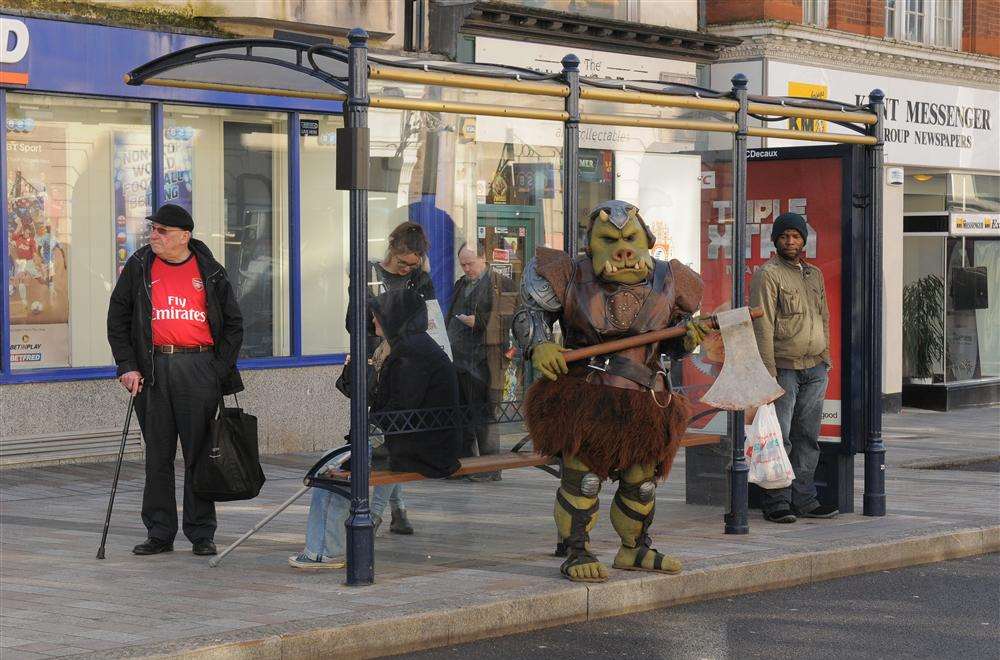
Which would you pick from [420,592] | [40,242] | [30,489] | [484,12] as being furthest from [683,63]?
[420,592]

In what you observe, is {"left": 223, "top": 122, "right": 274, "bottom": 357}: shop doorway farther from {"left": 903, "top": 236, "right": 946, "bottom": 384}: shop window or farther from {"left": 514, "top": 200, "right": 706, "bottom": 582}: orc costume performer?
{"left": 903, "top": 236, "right": 946, "bottom": 384}: shop window

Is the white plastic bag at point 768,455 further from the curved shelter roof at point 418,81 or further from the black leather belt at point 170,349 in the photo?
the black leather belt at point 170,349

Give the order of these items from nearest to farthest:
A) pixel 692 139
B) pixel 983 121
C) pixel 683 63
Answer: pixel 692 139 → pixel 683 63 → pixel 983 121

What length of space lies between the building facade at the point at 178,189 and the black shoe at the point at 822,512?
6.24ft

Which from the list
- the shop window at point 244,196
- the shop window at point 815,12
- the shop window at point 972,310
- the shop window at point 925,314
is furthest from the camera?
the shop window at point 972,310

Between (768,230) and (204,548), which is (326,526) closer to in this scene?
(204,548)

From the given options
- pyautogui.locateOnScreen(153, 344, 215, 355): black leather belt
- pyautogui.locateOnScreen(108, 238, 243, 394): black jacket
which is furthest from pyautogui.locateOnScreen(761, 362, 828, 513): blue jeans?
pyautogui.locateOnScreen(153, 344, 215, 355): black leather belt

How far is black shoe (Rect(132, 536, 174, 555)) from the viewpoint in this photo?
352 inches

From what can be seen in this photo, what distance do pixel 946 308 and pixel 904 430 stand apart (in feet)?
13.2

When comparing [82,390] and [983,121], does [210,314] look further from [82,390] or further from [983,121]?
[983,121]

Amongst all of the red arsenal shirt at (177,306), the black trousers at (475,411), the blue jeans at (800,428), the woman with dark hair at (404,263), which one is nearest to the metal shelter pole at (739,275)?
the blue jeans at (800,428)

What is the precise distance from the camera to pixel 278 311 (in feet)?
50.3

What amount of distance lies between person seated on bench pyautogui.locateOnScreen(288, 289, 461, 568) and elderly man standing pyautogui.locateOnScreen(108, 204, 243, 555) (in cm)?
82

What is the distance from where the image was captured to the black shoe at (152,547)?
8.93 m
